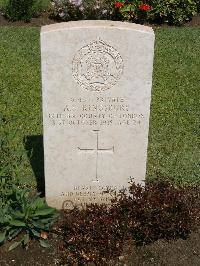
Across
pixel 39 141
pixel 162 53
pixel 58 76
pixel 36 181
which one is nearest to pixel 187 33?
pixel 162 53

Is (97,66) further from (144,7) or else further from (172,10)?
(172,10)

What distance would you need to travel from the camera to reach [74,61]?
4.78 m

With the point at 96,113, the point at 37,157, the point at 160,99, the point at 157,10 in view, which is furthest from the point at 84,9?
the point at 96,113

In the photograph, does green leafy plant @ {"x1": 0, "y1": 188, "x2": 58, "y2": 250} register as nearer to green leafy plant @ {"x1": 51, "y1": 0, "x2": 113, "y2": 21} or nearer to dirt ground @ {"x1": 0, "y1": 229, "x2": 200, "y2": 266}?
dirt ground @ {"x1": 0, "y1": 229, "x2": 200, "y2": 266}

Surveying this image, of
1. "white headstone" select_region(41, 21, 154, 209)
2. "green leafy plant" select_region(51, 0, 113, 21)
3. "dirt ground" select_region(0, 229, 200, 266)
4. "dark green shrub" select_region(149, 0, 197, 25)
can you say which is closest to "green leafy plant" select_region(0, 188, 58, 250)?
"dirt ground" select_region(0, 229, 200, 266)

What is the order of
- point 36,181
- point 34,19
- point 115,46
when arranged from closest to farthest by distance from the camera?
point 115,46
point 36,181
point 34,19

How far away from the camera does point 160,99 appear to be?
27.6ft

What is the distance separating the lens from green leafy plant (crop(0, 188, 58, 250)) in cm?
493

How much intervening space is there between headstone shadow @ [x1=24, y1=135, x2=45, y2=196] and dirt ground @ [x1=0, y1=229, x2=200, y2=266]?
38.0 inches

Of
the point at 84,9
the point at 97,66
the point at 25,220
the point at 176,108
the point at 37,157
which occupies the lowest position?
the point at 25,220

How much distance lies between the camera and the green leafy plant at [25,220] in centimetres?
493

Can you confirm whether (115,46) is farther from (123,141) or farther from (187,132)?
(187,132)

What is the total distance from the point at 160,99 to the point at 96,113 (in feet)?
11.4

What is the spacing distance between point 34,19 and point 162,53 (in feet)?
12.0
